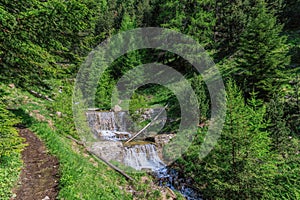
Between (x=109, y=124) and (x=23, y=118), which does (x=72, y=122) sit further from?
(x=109, y=124)

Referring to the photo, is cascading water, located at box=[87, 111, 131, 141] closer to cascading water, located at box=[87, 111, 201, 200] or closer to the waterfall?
cascading water, located at box=[87, 111, 201, 200]

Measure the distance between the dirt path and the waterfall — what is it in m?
7.59

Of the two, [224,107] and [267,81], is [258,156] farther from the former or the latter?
[267,81]

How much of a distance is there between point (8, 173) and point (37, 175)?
38.1 inches

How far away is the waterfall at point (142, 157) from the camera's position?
52.8ft

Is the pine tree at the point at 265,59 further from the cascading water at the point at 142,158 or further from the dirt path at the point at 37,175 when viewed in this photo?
the dirt path at the point at 37,175

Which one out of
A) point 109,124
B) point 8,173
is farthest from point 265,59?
point 8,173

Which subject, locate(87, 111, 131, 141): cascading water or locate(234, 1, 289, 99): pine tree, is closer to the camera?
locate(234, 1, 289, 99): pine tree

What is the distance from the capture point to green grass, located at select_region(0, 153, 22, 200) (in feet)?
20.9

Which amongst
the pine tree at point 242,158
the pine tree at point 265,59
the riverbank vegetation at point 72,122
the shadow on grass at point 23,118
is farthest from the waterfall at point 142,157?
the pine tree at point 265,59

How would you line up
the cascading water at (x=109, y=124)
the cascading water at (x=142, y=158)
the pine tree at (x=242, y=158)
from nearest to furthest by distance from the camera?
the pine tree at (x=242, y=158) → the cascading water at (x=142, y=158) → the cascading water at (x=109, y=124)

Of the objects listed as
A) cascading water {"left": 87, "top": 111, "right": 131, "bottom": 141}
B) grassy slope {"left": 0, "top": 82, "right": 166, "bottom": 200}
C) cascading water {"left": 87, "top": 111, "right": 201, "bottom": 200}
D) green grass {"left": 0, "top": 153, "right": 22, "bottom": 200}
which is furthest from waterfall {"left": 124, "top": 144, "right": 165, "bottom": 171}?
green grass {"left": 0, "top": 153, "right": 22, "bottom": 200}

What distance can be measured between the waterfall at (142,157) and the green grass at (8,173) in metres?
8.77

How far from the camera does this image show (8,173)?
7176 millimetres
